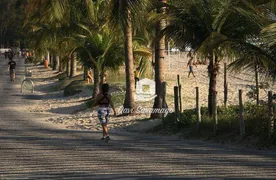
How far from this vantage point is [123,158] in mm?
13445

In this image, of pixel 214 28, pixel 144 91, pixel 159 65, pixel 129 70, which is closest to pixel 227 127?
pixel 214 28

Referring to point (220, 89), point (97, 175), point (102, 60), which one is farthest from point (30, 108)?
point (97, 175)

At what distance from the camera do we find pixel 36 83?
168 ft

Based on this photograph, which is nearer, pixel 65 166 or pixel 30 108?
pixel 65 166

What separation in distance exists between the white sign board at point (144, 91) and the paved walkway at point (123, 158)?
340 inches

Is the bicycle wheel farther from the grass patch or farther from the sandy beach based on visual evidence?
the grass patch

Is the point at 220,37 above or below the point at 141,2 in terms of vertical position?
below

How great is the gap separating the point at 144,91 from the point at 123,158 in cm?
1508

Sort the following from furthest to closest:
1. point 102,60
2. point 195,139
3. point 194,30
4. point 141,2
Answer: point 102,60, point 141,2, point 194,30, point 195,139

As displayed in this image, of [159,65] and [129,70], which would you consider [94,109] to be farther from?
[159,65]

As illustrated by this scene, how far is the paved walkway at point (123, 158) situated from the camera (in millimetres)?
11281

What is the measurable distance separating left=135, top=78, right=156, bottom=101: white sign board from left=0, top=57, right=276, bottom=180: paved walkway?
863cm

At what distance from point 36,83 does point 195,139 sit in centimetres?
3564

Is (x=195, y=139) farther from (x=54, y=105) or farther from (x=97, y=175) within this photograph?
(x=54, y=105)
